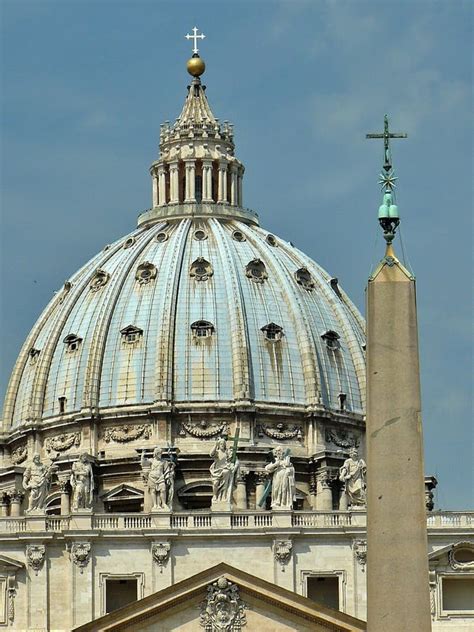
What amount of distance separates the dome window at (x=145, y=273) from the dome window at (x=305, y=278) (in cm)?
821

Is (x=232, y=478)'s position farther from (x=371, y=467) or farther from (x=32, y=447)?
(x=371, y=467)

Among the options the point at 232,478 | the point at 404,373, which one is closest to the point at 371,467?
the point at 404,373

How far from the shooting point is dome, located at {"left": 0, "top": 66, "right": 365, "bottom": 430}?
12812 cm

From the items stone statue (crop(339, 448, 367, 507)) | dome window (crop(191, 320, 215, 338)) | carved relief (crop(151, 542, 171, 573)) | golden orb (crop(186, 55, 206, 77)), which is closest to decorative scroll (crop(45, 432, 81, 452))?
dome window (crop(191, 320, 215, 338))

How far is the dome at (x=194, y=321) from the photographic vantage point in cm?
12812

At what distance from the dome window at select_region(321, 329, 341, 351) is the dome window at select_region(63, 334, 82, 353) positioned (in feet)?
45.1

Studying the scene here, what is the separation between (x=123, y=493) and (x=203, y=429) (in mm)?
8418

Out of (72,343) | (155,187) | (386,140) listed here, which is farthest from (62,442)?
(386,140)

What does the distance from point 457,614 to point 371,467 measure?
53.1m

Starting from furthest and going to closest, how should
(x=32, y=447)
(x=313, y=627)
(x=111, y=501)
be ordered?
(x=32, y=447) → (x=111, y=501) → (x=313, y=627)

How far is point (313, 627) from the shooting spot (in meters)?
86.9

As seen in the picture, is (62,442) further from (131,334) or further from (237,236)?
(237,236)

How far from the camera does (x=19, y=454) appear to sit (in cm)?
13050

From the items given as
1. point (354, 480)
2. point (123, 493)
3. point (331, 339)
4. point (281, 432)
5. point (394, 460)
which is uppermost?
point (331, 339)
